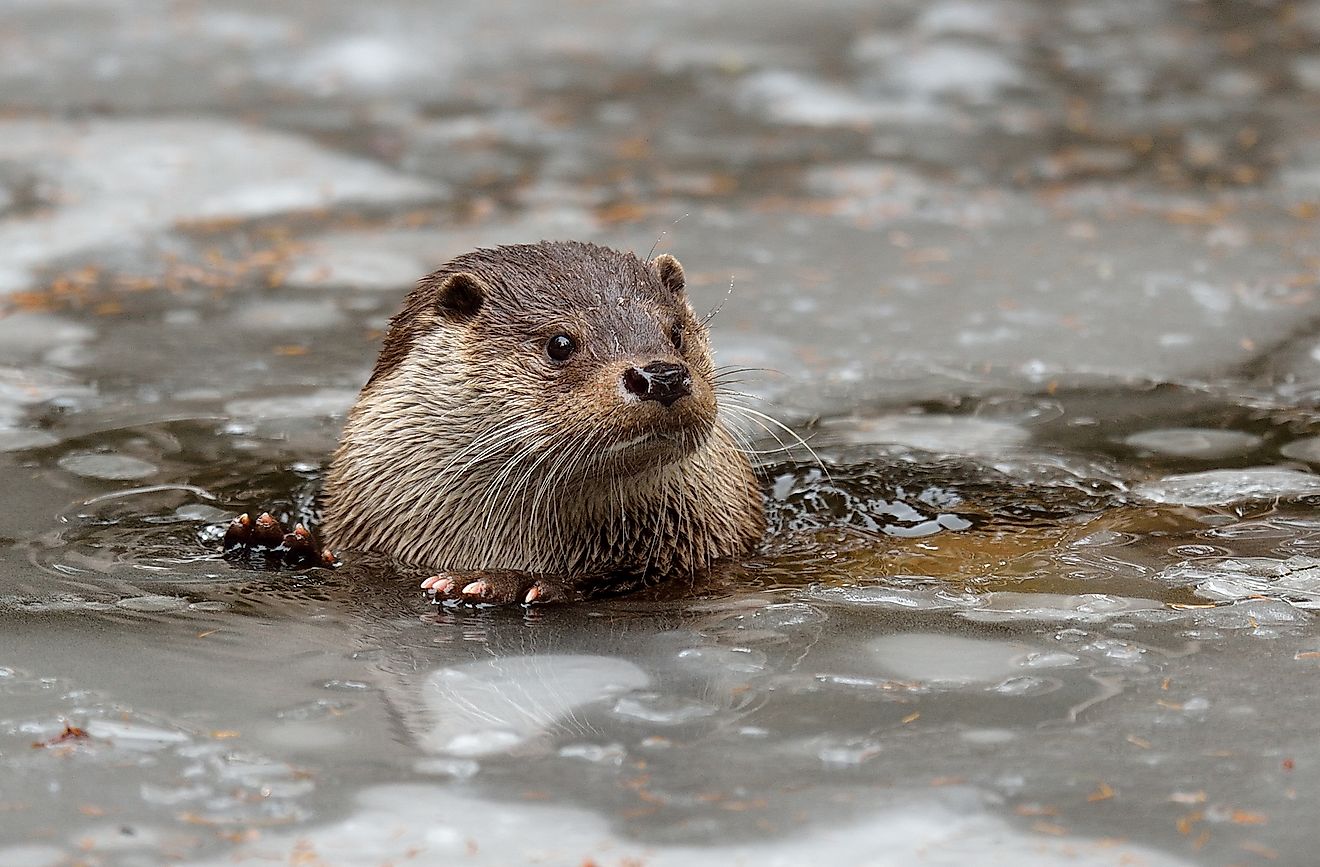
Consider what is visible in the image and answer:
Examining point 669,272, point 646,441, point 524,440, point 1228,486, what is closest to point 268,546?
point 524,440

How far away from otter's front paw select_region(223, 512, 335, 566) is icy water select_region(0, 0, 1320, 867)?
0.25ft

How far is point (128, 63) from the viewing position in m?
7.75

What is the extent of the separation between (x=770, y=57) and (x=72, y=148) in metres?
3.09

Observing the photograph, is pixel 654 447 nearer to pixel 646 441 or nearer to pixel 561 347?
Answer: pixel 646 441

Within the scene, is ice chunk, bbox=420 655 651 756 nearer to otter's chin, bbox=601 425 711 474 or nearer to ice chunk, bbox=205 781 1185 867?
ice chunk, bbox=205 781 1185 867

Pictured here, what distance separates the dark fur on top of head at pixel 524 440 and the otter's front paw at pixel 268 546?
155 millimetres

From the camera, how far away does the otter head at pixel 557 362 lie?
3.22 meters

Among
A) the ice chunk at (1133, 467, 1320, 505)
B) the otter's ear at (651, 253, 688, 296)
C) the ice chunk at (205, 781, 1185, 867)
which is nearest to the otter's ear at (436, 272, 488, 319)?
the otter's ear at (651, 253, 688, 296)

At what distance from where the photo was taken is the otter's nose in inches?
124

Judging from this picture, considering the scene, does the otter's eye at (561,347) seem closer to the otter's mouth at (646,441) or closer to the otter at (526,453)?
the otter at (526,453)

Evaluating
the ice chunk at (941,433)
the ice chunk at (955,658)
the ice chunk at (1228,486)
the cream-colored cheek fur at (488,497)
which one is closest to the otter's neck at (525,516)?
the cream-colored cheek fur at (488,497)

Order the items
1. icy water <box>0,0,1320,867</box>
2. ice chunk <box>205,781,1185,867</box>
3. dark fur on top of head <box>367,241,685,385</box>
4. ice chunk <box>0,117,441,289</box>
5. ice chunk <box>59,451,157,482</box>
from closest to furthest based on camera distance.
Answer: ice chunk <box>205,781,1185,867</box> → icy water <box>0,0,1320,867</box> → dark fur on top of head <box>367,241,685,385</box> → ice chunk <box>59,451,157,482</box> → ice chunk <box>0,117,441,289</box>

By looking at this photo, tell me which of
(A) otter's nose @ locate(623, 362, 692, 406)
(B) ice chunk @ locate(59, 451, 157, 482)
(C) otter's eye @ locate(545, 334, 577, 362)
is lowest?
(B) ice chunk @ locate(59, 451, 157, 482)

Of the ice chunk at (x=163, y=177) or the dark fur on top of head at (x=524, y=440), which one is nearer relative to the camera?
the dark fur on top of head at (x=524, y=440)
